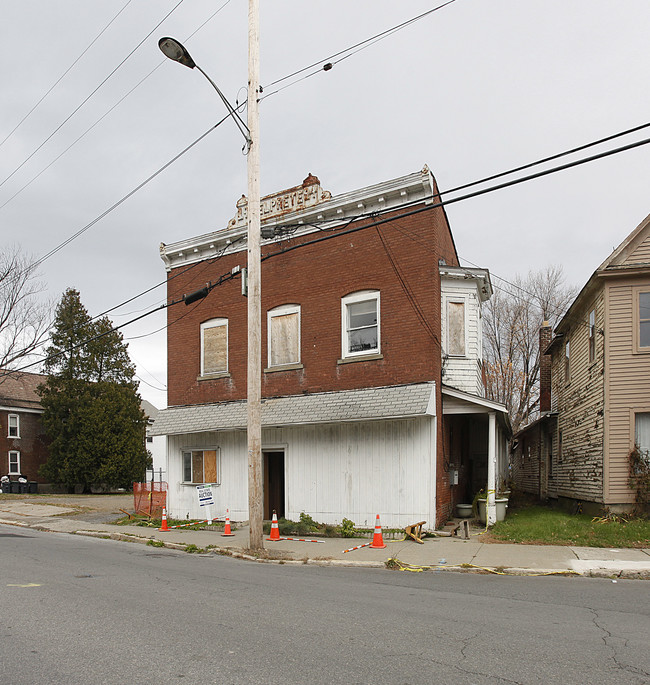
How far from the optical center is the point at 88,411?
124 feet

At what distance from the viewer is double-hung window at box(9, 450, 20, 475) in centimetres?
4050

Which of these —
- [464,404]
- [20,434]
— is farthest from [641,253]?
[20,434]

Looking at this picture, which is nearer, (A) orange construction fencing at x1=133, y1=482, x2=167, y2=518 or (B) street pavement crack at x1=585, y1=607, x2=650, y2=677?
(B) street pavement crack at x1=585, y1=607, x2=650, y2=677

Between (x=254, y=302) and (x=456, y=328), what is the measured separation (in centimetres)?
653

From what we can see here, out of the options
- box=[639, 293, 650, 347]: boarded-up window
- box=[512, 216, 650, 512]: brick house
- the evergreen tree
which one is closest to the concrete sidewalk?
box=[512, 216, 650, 512]: brick house

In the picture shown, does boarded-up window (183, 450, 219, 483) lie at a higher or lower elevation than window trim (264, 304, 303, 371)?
lower

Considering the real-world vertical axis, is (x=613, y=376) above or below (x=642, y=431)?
above

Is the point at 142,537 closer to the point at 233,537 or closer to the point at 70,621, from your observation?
the point at 233,537

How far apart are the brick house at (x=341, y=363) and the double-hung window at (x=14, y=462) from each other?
2525cm

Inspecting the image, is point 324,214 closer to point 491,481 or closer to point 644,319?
point 491,481

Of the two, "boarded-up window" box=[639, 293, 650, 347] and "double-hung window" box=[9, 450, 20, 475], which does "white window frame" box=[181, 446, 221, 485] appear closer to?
"boarded-up window" box=[639, 293, 650, 347]

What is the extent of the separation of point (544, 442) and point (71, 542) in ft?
63.2

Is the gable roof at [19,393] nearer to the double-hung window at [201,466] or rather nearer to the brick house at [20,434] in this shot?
the brick house at [20,434]

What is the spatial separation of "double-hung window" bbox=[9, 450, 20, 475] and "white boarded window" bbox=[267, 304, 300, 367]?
1157 inches
